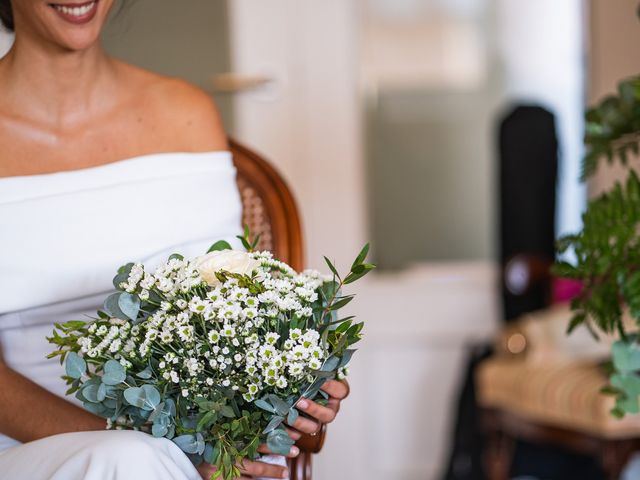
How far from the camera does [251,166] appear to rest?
2.00 m

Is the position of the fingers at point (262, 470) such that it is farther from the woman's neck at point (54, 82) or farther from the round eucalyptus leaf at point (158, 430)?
the woman's neck at point (54, 82)

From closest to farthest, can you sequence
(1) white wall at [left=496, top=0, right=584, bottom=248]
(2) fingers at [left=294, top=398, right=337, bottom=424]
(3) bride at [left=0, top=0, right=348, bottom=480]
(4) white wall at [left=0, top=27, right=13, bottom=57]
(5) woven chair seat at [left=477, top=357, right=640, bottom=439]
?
1. (2) fingers at [left=294, top=398, right=337, bottom=424]
2. (3) bride at [left=0, top=0, right=348, bottom=480]
3. (4) white wall at [left=0, top=27, right=13, bottom=57]
4. (5) woven chair seat at [left=477, top=357, right=640, bottom=439]
5. (1) white wall at [left=496, top=0, right=584, bottom=248]

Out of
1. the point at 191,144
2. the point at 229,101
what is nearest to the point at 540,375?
the point at 229,101

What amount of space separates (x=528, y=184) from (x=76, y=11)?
85.5 inches

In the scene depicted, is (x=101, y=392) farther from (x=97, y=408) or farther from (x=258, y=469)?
(x=258, y=469)

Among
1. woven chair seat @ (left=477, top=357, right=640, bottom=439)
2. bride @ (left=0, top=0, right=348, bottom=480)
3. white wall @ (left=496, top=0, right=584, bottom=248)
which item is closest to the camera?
bride @ (left=0, top=0, right=348, bottom=480)

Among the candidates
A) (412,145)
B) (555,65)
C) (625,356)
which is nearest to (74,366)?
(625,356)

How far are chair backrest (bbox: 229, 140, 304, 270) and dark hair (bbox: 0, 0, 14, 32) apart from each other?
484 mm

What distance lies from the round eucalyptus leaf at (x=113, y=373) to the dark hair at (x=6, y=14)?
0.79 metres

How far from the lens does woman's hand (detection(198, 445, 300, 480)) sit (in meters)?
1.34

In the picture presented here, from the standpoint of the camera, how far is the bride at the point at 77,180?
67.1 inches

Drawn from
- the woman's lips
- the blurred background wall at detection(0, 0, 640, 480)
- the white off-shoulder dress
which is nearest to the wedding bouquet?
the white off-shoulder dress

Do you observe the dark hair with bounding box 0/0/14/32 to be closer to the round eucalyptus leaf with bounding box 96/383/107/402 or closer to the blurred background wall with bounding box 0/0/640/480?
the round eucalyptus leaf with bounding box 96/383/107/402

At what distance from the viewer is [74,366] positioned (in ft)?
4.32
